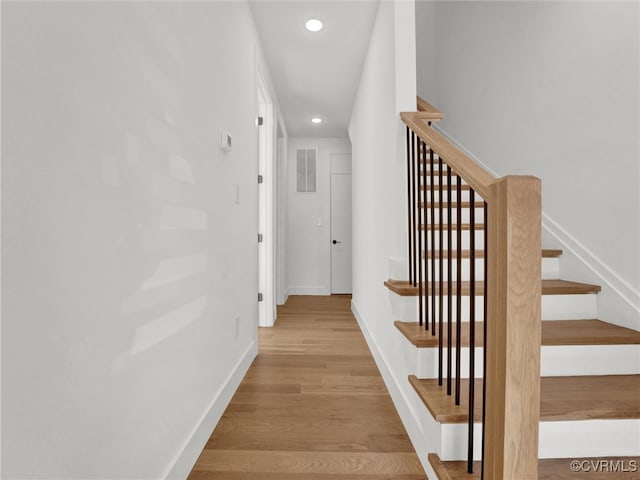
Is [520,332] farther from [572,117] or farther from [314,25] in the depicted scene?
[314,25]

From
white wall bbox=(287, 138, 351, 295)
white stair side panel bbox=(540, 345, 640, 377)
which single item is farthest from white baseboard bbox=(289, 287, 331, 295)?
white stair side panel bbox=(540, 345, 640, 377)

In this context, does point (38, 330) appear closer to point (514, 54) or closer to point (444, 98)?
point (514, 54)

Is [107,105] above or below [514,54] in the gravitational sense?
below

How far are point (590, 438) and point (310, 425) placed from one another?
1.15m

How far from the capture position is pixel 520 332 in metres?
0.85

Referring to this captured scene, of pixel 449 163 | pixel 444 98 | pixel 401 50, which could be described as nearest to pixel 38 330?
pixel 449 163

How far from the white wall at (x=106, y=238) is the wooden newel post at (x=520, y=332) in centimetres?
95

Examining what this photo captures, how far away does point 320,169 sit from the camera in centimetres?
593

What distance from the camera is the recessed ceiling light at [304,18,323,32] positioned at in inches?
108

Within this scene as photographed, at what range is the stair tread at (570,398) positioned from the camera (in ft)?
4.00

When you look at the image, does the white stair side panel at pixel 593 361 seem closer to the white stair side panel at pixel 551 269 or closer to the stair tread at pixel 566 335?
the stair tread at pixel 566 335

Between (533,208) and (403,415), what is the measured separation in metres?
1.36

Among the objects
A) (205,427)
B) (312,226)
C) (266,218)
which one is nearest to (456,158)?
(205,427)

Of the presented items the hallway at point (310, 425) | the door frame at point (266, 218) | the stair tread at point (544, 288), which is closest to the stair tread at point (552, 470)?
the hallway at point (310, 425)
